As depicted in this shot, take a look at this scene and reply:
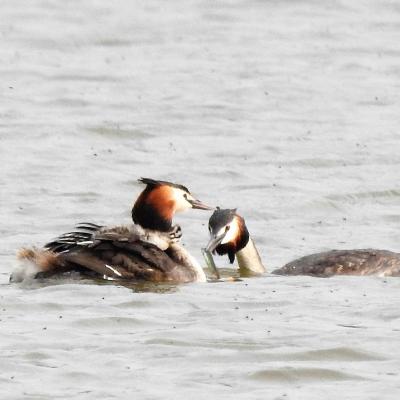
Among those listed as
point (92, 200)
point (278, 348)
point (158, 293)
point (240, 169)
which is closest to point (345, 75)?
point (240, 169)

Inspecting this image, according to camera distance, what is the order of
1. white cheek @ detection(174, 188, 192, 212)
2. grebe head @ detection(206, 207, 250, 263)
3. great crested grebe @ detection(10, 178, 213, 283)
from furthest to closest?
1. grebe head @ detection(206, 207, 250, 263)
2. white cheek @ detection(174, 188, 192, 212)
3. great crested grebe @ detection(10, 178, 213, 283)

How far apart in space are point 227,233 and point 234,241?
0.50ft

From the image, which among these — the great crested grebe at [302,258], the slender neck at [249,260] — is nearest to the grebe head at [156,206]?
the great crested grebe at [302,258]

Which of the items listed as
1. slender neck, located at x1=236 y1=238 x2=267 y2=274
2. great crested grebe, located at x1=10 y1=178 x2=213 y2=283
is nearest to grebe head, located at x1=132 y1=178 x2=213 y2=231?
great crested grebe, located at x1=10 y1=178 x2=213 y2=283

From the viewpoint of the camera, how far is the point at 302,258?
13.3 meters

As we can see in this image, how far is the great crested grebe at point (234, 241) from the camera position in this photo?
13453 mm

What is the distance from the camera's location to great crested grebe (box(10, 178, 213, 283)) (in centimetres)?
1236

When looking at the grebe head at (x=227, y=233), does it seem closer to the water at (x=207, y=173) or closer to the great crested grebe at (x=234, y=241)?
the great crested grebe at (x=234, y=241)

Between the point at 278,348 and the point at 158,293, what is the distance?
6.40ft

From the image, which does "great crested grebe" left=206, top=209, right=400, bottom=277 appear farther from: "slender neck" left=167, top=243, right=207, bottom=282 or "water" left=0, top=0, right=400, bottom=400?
"slender neck" left=167, top=243, right=207, bottom=282

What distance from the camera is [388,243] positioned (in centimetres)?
1469

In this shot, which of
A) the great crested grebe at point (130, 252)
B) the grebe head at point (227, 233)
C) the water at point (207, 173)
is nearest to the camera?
the water at point (207, 173)

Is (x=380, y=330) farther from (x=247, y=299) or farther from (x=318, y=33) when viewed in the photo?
(x=318, y=33)

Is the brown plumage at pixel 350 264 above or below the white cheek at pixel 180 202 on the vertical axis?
below
